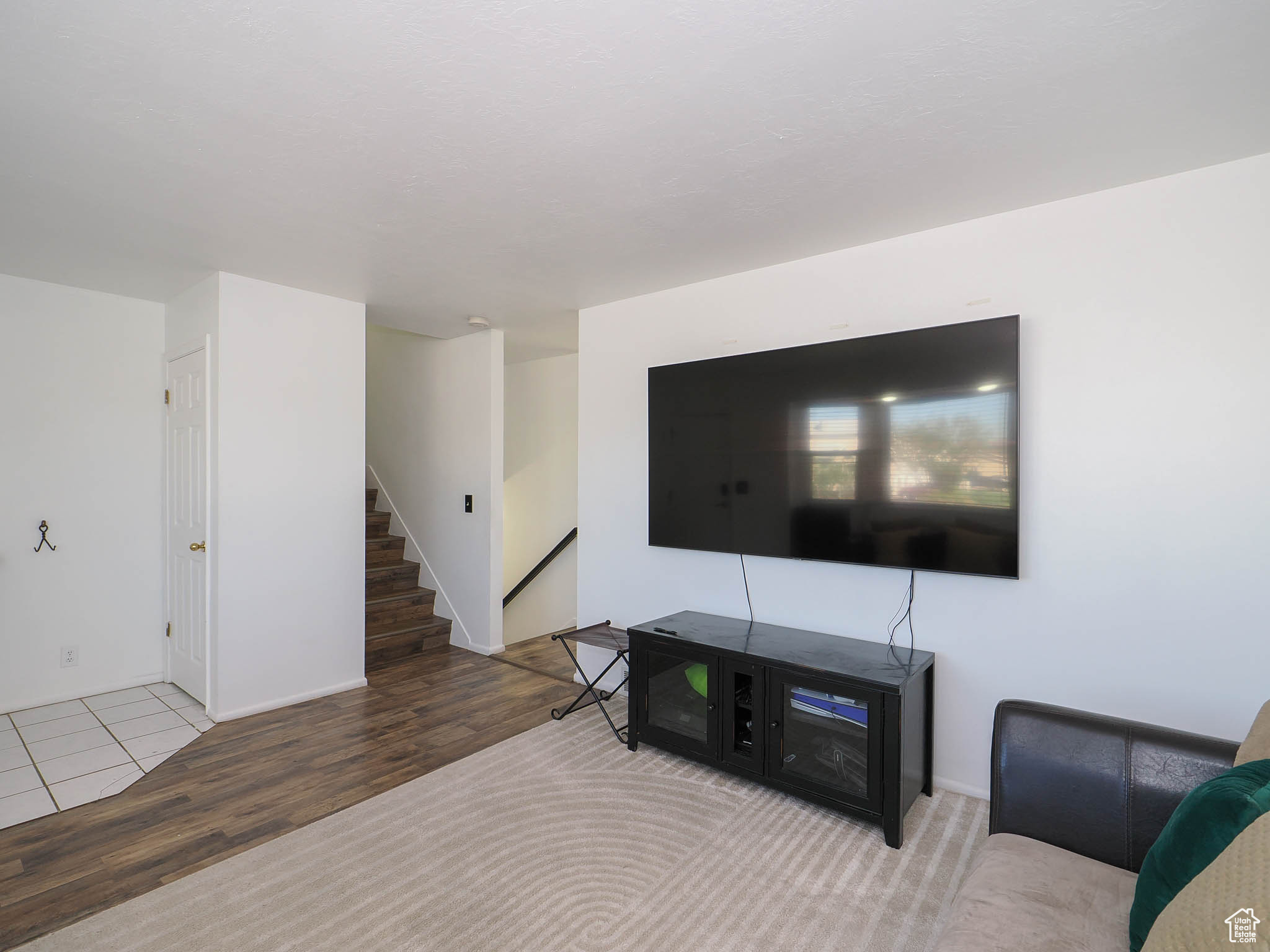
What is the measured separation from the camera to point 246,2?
143 cm

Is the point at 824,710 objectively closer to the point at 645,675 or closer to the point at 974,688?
the point at 974,688


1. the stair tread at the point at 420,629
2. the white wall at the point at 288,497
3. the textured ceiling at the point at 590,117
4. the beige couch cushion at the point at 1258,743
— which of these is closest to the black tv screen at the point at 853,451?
the textured ceiling at the point at 590,117

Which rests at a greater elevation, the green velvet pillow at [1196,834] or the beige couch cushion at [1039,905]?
the green velvet pillow at [1196,834]

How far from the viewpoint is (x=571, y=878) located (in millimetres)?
2107

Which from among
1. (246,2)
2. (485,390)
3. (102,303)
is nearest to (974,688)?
(246,2)

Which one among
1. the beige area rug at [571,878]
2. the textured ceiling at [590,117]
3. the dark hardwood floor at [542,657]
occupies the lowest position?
the dark hardwood floor at [542,657]

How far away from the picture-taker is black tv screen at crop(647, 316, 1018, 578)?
2.44 meters

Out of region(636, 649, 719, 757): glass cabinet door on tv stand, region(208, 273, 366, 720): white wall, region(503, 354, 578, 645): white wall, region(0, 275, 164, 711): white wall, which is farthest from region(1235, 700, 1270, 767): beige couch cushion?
region(0, 275, 164, 711): white wall

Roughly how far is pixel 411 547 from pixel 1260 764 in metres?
5.23

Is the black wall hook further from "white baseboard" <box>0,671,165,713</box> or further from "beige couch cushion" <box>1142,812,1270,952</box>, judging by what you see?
"beige couch cushion" <box>1142,812,1270,952</box>

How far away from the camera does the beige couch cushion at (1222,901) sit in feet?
2.32

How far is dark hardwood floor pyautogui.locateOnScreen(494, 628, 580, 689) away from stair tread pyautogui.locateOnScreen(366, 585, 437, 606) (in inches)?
31.2

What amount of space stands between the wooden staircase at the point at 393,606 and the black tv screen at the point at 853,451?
2375 mm

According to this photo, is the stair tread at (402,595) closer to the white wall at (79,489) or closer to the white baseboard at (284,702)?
A: the white baseboard at (284,702)
